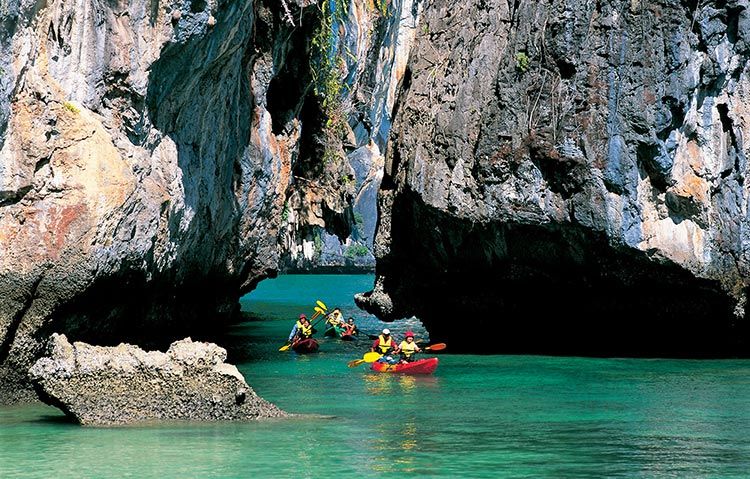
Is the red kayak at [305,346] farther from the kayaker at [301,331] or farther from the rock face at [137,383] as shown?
the rock face at [137,383]

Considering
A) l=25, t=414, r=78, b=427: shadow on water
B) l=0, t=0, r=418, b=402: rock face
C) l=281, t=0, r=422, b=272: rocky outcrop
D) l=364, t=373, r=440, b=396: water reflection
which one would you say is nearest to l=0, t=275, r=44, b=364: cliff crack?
l=0, t=0, r=418, b=402: rock face

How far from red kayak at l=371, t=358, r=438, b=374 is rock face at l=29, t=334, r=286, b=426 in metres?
7.23

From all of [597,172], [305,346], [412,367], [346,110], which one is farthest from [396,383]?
[346,110]

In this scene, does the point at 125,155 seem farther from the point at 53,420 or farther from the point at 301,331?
the point at 301,331

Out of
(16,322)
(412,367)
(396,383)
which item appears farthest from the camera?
(412,367)

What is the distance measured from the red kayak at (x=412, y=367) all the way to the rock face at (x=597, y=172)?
4.05 meters

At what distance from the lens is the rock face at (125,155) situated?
14.7 m

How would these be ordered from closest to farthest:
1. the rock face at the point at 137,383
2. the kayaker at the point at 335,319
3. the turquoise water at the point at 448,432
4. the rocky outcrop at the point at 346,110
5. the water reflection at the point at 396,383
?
1. the turquoise water at the point at 448,432
2. the rock face at the point at 137,383
3. the water reflection at the point at 396,383
4. the rocky outcrop at the point at 346,110
5. the kayaker at the point at 335,319

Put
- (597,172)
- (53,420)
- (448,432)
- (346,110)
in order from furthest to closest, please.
→ (346,110), (597,172), (53,420), (448,432)

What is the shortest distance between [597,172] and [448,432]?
9697mm

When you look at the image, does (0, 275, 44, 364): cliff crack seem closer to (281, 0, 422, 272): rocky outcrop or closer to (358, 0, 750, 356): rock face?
(358, 0, 750, 356): rock face

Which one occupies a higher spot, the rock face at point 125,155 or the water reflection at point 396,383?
the rock face at point 125,155

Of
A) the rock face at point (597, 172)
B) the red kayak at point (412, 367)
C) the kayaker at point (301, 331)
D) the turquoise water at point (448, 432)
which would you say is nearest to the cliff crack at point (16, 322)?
the turquoise water at point (448, 432)

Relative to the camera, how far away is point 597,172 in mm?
22250
